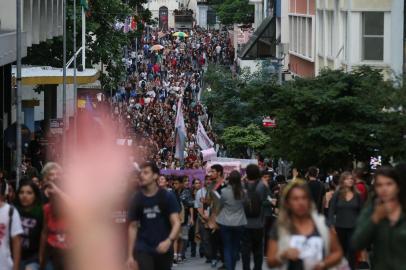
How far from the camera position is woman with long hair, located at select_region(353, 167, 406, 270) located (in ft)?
34.8

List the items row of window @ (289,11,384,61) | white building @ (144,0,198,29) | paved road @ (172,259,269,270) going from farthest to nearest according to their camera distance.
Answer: white building @ (144,0,198,29) → row of window @ (289,11,384,61) → paved road @ (172,259,269,270)

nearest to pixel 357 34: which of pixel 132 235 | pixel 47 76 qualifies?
pixel 47 76

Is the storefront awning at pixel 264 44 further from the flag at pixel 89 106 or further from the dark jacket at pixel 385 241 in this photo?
the dark jacket at pixel 385 241

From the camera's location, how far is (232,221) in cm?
1841

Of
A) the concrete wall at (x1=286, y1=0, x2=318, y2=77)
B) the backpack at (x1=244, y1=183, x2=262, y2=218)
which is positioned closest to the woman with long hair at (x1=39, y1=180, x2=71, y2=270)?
the backpack at (x1=244, y1=183, x2=262, y2=218)

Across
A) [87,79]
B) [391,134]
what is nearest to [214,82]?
[87,79]

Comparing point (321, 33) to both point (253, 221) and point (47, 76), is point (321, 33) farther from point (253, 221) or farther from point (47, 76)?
point (253, 221)

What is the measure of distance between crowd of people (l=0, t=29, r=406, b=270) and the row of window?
20.9m

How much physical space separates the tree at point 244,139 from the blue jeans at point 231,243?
27.1 meters

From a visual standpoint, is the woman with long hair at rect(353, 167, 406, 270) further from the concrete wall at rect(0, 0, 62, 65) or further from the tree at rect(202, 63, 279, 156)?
the tree at rect(202, 63, 279, 156)

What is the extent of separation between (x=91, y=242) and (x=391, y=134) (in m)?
12.3

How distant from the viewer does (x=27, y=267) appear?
1417 cm

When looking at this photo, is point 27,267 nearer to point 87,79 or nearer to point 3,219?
point 3,219

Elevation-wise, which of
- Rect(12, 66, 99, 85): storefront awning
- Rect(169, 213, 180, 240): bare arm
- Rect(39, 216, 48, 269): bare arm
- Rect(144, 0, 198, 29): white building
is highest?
Rect(144, 0, 198, 29): white building
